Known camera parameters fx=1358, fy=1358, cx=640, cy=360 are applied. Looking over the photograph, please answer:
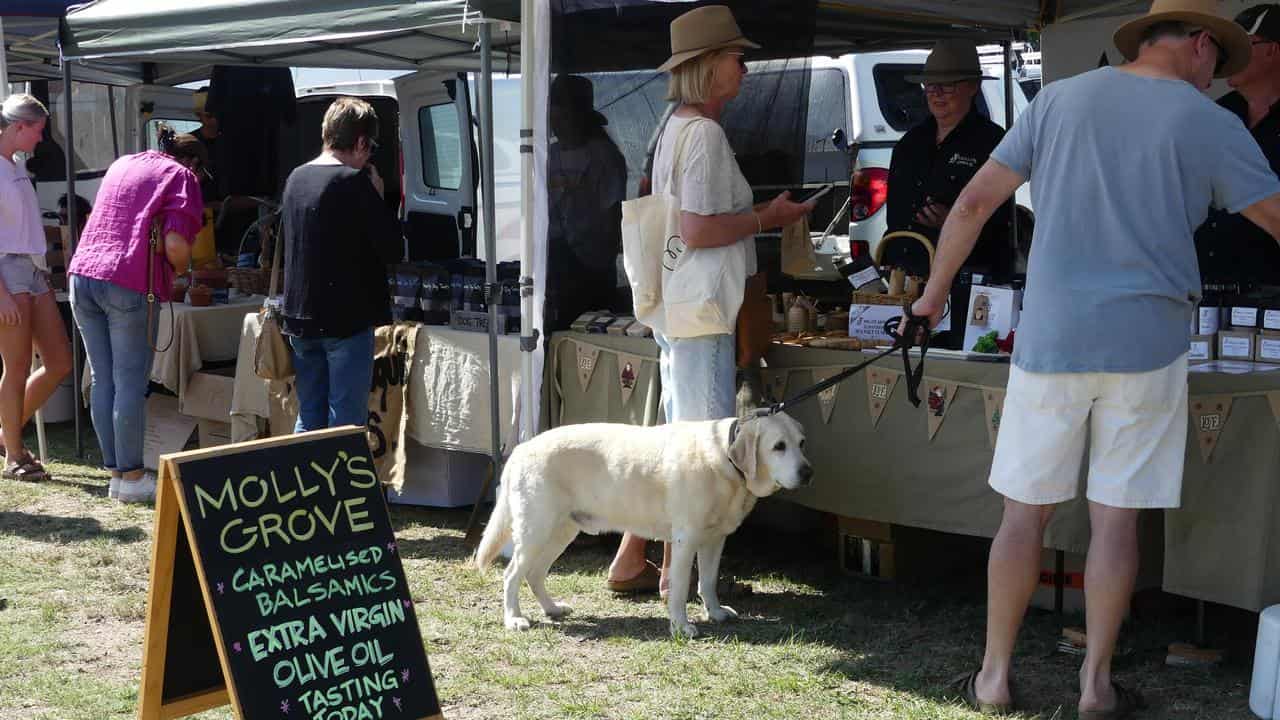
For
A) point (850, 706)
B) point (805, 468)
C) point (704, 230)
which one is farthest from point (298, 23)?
point (850, 706)

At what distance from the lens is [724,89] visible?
15.0ft

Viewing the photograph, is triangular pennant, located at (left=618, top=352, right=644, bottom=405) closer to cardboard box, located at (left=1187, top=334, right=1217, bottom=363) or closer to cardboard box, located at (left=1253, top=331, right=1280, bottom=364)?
cardboard box, located at (left=1187, top=334, right=1217, bottom=363)

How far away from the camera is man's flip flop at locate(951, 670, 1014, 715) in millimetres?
3793

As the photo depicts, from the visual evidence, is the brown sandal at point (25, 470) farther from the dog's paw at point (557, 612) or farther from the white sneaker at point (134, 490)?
the dog's paw at point (557, 612)

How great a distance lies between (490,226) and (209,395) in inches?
89.1

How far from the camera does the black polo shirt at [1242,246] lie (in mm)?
4605

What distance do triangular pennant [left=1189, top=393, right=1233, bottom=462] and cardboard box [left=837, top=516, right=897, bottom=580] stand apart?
1.40 metres

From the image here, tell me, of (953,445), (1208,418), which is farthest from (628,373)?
(1208,418)

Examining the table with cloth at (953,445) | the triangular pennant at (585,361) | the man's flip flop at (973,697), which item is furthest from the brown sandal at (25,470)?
the man's flip flop at (973,697)

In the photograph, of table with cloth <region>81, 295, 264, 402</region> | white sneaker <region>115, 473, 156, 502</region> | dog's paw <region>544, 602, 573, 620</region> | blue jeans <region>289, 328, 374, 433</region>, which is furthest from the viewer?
table with cloth <region>81, 295, 264, 402</region>

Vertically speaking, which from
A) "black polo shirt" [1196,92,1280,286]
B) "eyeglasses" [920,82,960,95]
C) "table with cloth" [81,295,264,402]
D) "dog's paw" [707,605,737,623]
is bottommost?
"dog's paw" [707,605,737,623]

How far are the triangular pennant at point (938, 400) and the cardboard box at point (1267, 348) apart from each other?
0.92 m

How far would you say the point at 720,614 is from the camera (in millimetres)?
4797

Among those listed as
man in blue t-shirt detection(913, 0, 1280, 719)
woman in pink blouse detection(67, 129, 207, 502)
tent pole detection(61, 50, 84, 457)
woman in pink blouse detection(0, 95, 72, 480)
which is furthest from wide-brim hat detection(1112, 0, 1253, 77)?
tent pole detection(61, 50, 84, 457)
